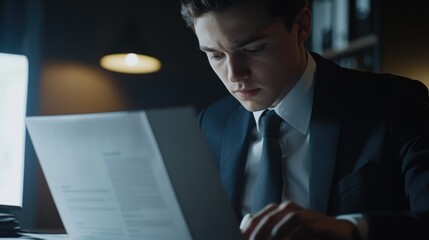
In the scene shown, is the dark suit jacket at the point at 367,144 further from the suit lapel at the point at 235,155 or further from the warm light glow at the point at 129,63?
the warm light glow at the point at 129,63

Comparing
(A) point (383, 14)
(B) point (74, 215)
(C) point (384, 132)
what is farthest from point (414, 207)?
(A) point (383, 14)

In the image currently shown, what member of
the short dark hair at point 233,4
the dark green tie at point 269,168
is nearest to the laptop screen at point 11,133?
the short dark hair at point 233,4

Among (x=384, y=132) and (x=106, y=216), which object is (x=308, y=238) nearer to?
(x=106, y=216)

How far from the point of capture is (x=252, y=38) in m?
1.16

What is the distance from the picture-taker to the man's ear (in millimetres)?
1303

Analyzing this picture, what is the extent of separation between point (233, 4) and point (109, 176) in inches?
20.6

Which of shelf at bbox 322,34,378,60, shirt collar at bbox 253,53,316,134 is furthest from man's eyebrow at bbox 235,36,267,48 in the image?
shelf at bbox 322,34,378,60

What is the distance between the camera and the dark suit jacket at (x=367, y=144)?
1.11 metres

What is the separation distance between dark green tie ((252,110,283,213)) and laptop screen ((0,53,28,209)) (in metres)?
0.51

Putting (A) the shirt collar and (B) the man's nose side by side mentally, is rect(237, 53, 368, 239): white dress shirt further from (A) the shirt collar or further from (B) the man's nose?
(B) the man's nose

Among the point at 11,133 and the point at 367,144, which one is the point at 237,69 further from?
the point at 11,133

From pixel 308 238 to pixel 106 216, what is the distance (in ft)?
1.11

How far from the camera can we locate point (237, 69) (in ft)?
3.86

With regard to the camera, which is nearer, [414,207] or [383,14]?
[414,207]
